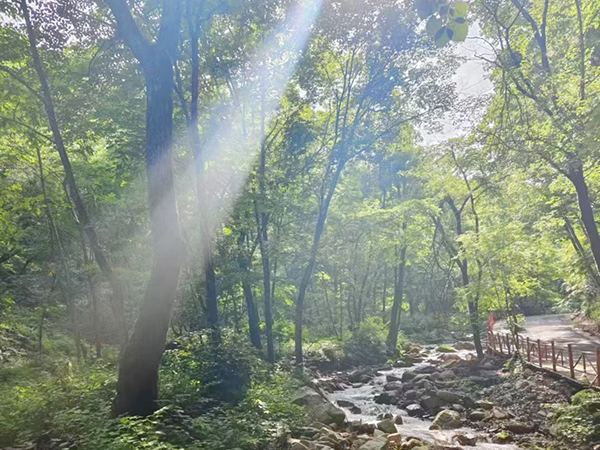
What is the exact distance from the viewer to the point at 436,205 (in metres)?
23.2

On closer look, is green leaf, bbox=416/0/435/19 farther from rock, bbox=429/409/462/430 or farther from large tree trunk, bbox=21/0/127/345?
rock, bbox=429/409/462/430

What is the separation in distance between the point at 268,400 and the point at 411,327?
30092mm

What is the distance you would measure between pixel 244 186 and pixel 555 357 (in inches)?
463

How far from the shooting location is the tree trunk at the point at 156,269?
6.92 metres

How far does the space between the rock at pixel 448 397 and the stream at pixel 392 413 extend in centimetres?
129

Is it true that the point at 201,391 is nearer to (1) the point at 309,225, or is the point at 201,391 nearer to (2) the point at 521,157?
(2) the point at 521,157

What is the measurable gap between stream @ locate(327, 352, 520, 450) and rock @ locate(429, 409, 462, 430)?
0.81 ft

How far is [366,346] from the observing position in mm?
25344

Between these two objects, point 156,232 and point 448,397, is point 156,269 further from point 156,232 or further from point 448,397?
point 448,397

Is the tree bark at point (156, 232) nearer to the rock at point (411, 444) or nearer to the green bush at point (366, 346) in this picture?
the rock at point (411, 444)

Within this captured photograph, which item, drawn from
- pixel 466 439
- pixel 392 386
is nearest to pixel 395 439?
pixel 466 439

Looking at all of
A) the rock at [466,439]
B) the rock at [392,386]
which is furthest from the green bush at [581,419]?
the rock at [392,386]

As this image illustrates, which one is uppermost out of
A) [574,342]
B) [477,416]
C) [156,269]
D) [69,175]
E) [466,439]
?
[69,175]

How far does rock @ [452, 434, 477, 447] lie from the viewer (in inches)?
373
